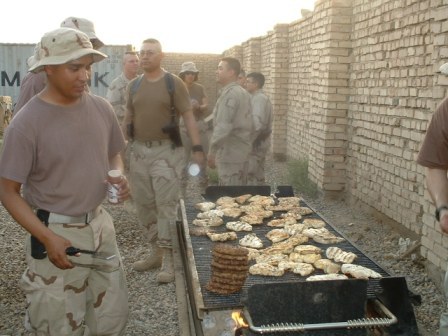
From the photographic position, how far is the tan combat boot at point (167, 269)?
5.21 meters

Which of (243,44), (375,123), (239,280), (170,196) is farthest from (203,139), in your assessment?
(243,44)

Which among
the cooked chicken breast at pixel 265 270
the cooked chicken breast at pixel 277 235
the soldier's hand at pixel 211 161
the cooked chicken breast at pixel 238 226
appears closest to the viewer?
the cooked chicken breast at pixel 265 270

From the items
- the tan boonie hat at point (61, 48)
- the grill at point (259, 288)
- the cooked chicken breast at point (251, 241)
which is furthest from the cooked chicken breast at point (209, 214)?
the tan boonie hat at point (61, 48)

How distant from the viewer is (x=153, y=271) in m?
5.60

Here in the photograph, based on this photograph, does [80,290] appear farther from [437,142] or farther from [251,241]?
[437,142]

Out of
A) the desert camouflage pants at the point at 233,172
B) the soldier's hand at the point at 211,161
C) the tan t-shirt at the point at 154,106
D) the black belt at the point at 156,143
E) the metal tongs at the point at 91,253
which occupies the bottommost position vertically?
the desert camouflage pants at the point at 233,172

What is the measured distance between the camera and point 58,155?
2826mm

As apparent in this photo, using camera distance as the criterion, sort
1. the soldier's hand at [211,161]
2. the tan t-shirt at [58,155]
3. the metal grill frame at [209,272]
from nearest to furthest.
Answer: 1. the tan t-shirt at [58,155]
2. the metal grill frame at [209,272]
3. the soldier's hand at [211,161]

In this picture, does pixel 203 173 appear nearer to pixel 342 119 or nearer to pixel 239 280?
pixel 342 119

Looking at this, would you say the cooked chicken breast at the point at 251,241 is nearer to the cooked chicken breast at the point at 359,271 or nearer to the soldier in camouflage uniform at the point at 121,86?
the cooked chicken breast at the point at 359,271

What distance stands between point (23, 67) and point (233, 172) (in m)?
11.9

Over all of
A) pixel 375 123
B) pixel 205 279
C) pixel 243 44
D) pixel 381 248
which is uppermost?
pixel 243 44

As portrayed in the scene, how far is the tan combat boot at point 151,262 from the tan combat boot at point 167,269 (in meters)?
0.07

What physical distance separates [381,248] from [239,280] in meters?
3.27
